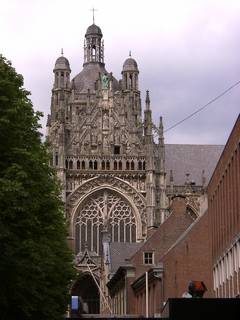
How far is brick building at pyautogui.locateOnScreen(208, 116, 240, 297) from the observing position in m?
35.2

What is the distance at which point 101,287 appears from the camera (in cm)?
8144

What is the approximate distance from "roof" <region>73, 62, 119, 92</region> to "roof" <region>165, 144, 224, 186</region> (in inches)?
397

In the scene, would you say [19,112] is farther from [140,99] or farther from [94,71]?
[94,71]

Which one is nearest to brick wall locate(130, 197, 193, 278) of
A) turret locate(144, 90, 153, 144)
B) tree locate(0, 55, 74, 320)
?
tree locate(0, 55, 74, 320)

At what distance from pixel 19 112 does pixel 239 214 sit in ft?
29.5

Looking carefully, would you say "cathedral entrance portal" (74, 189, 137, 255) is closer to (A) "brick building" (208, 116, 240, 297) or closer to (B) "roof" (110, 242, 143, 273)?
(B) "roof" (110, 242, 143, 273)

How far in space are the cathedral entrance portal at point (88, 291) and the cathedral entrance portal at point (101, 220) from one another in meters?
2.79

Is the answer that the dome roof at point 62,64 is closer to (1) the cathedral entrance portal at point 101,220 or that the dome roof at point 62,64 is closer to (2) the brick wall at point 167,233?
(1) the cathedral entrance portal at point 101,220

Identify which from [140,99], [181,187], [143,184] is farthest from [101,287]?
[140,99]

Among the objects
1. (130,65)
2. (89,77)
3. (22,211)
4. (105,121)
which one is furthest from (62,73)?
(22,211)

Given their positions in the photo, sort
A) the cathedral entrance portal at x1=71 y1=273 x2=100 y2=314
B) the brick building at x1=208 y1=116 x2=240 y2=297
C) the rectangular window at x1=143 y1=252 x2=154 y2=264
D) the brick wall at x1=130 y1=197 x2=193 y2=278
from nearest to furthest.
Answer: the brick building at x1=208 y1=116 x2=240 y2=297
the brick wall at x1=130 y1=197 x2=193 y2=278
the rectangular window at x1=143 y1=252 x2=154 y2=264
the cathedral entrance portal at x1=71 y1=273 x2=100 y2=314

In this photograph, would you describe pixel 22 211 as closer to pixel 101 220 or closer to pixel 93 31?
pixel 101 220

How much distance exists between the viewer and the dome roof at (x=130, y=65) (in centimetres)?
10205

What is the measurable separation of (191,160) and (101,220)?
1886cm
